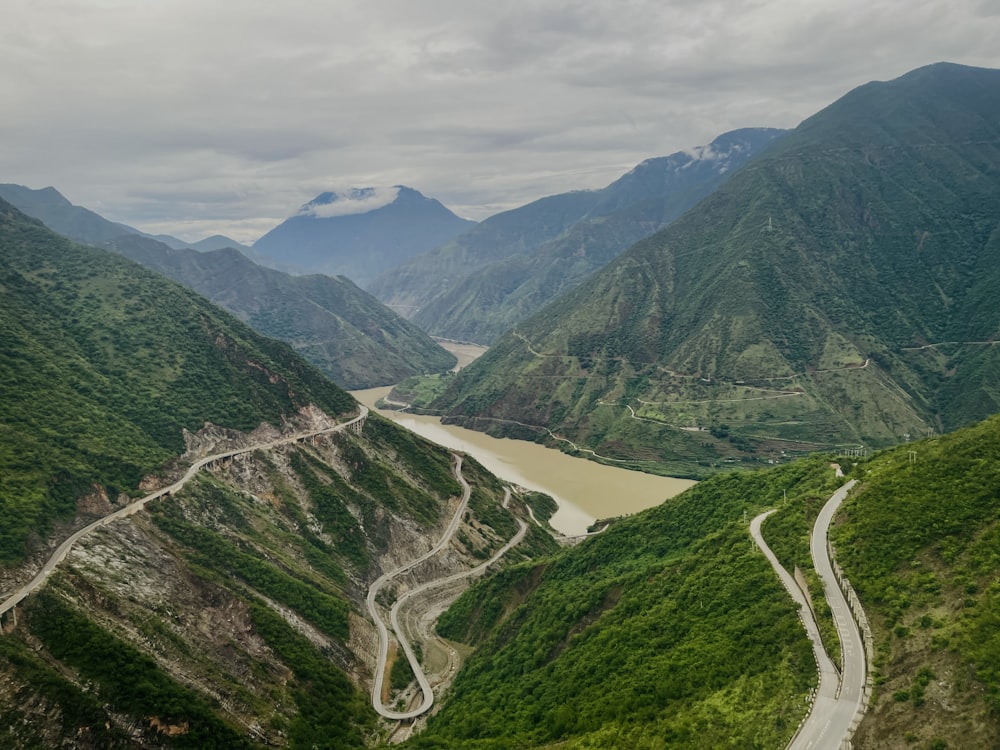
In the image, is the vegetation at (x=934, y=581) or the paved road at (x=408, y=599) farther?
the paved road at (x=408, y=599)

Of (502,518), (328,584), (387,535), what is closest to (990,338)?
(502,518)

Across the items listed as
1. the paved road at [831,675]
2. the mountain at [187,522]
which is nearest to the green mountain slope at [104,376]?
the mountain at [187,522]

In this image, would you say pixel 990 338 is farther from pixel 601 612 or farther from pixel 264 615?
pixel 264 615

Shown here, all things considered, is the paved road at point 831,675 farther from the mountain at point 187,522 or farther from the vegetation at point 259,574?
the vegetation at point 259,574

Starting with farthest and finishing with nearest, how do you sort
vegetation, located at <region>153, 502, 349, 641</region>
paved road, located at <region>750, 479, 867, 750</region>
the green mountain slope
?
the green mountain slope
vegetation, located at <region>153, 502, 349, 641</region>
paved road, located at <region>750, 479, 867, 750</region>

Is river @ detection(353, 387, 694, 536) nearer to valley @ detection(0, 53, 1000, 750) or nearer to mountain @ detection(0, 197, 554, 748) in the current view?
valley @ detection(0, 53, 1000, 750)

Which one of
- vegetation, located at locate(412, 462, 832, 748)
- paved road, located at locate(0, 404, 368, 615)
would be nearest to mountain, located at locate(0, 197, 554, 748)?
paved road, located at locate(0, 404, 368, 615)

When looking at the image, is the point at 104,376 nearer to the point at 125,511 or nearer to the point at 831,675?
the point at 125,511
